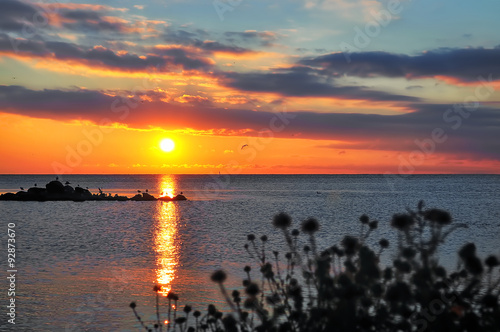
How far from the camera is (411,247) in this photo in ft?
19.1

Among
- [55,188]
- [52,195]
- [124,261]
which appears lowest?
[124,261]

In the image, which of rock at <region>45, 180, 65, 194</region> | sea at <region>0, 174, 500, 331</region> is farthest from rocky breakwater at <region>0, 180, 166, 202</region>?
sea at <region>0, 174, 500, 331</region>

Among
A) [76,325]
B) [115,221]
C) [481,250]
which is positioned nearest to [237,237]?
[481,250]

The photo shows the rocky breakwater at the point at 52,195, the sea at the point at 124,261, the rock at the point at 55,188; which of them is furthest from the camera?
the rock at the point at 55,188

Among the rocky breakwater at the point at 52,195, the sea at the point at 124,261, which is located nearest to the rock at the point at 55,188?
the rocky breakwater at the point at 52,195

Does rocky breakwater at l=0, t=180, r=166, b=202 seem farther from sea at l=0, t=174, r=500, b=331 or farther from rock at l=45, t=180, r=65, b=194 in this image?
sea at l=0, t=174, r=500, b=331

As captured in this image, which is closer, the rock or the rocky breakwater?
the rocky breakwater

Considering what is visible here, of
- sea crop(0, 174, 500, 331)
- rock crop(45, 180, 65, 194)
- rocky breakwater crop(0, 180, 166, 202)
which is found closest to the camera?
sea crop(0, 174, 500, 331)

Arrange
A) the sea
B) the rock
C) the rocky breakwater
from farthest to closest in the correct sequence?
the rock
the rocky breakwater
the sea

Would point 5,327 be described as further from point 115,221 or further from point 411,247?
point 115,221

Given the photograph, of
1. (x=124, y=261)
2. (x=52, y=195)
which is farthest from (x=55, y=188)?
(x=124, y=261)

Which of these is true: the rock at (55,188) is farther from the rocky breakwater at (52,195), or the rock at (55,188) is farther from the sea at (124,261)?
the sea at (124,261)

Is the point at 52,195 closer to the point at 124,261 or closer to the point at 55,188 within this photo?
the point at 55,188

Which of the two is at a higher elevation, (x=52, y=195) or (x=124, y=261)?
(x=52, y=195)
